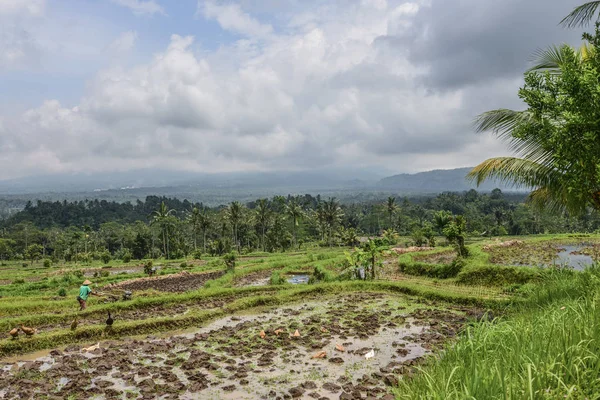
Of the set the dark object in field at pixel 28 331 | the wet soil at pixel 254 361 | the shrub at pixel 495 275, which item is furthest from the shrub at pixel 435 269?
the dark object in field at pixel 28 331

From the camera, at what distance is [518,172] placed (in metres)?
10.8

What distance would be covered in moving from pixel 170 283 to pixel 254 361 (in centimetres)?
1947

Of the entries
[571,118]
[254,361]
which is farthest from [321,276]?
[571,118]

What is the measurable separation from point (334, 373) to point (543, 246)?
3110cm

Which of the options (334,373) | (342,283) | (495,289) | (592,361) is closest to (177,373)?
(334,373)

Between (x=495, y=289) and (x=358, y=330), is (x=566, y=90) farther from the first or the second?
(x=495, y=289)

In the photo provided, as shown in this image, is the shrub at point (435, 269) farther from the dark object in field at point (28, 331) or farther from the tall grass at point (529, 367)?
the dark object in field at point (28, 331)

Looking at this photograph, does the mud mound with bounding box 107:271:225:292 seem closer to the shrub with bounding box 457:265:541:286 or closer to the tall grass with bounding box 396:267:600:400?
the shrub with bounding box 457:265:541:286

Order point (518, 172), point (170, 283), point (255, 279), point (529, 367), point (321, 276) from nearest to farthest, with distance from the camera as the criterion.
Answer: point (529, 367)
point (518, 172)
point (321, 276)
point (255, 279)
point (170, 283)

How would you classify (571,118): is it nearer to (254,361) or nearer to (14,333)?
(254,361)

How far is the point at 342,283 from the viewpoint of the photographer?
1897 centimetres

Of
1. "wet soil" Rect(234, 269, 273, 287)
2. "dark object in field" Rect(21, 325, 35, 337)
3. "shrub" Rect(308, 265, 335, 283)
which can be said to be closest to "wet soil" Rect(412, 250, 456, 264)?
"shrub" Rect(308, 265, 335, 283)

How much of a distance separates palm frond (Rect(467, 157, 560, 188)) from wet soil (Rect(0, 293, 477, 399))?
4.64 metres

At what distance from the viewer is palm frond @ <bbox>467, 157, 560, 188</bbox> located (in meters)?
10.5
